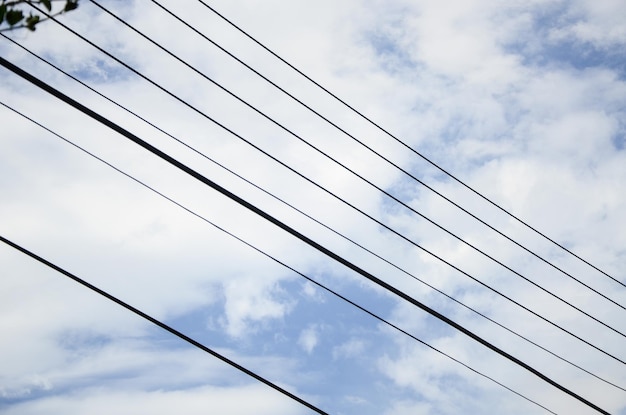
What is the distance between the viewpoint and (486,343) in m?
6.71

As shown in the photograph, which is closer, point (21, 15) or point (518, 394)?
point (21, 15)

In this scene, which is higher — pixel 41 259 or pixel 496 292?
pixel 496 292

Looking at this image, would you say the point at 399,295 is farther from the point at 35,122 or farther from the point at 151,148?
the point at 35,122

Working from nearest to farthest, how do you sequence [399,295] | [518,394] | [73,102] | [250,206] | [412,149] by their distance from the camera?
[73,102] < [250,206] < [399,295] < [412,149] < [518,394]

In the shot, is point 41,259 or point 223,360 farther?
point 223,360

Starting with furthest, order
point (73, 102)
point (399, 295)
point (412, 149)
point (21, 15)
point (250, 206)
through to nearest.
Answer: point (412, 149) → point (399, 295) → point (250, 206) → point (73, 102) → point (21, 15)

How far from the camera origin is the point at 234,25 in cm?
646

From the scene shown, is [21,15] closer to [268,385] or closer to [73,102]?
[73,102]

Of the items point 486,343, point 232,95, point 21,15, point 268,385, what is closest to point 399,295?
point 486,343

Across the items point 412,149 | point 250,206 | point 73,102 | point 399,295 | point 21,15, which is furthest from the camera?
point 412,149

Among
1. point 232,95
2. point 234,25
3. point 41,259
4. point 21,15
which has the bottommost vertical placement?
point 41,259

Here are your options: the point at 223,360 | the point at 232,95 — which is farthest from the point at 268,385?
the point at 232,95

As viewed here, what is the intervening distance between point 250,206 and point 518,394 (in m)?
5.11

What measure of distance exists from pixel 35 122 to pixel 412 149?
465 centimetres
